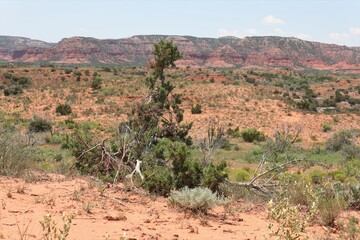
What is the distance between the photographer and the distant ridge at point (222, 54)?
4796 inches

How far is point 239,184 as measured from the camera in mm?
8242

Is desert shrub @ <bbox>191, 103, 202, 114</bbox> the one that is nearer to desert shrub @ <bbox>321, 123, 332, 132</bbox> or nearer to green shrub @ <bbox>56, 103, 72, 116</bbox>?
desert shrub @ <bbox>321, 123, 332, 132</bbox>

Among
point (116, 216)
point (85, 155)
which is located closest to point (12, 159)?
point (85, 155)

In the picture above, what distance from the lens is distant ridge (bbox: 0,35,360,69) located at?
121812mm

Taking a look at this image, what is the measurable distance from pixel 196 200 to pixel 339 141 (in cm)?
2005

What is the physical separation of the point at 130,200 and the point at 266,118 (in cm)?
2739

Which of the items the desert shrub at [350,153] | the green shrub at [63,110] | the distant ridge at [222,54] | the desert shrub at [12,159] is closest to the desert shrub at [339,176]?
the desert shrub at [350,153]

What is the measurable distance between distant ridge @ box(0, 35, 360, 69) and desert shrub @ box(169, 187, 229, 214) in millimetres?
114549

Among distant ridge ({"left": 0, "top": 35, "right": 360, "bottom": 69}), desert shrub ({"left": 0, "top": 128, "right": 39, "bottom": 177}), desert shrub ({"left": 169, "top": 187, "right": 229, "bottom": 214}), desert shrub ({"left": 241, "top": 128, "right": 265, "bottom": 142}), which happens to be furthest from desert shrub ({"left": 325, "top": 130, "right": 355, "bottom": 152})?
distant ridge ({"left": 0, "top": 35, "right": 360, "bottom": 69})

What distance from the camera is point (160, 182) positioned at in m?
7.84

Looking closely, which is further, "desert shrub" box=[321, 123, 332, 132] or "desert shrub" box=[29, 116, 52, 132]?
"desert shrub" box=[321, 123, 332, 132]

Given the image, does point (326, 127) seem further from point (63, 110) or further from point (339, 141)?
point (63, 110)

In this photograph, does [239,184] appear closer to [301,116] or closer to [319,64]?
[301,116]

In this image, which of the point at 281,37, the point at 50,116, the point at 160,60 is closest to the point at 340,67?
the point at 281,37
